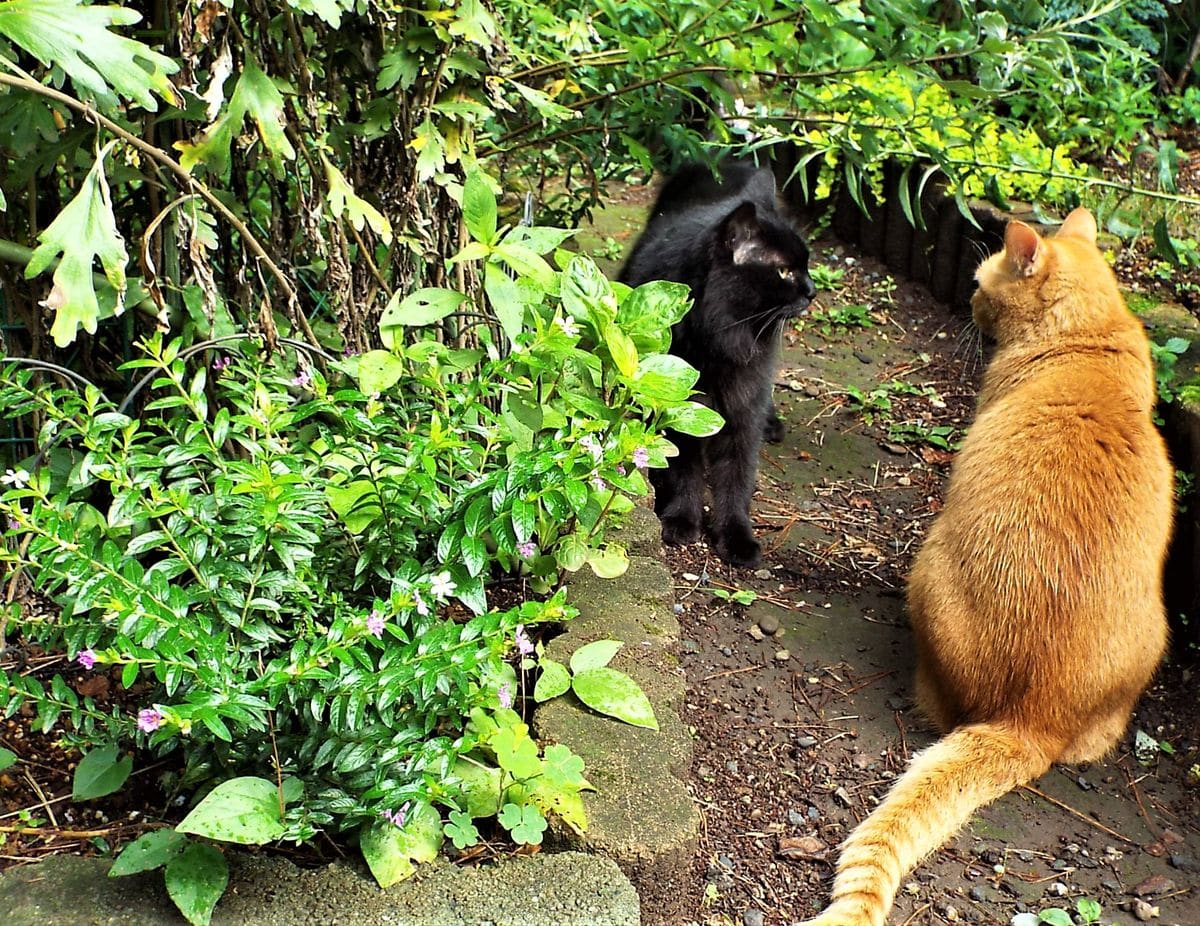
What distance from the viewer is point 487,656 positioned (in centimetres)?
186

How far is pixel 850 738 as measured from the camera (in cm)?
304

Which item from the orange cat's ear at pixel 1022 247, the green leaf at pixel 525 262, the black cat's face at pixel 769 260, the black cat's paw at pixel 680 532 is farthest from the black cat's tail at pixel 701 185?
the green leaf at pixel 525 262

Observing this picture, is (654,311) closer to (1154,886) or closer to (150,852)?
(150,852)

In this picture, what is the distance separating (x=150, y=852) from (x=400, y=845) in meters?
0.42

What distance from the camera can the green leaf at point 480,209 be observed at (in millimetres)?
2355

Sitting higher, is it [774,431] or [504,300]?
[504,300]

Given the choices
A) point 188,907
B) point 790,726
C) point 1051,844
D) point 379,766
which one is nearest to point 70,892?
point 188,907

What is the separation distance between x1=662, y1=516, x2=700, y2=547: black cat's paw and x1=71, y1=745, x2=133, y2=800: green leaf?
212 centimetres

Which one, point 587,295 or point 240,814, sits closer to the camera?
point 240,814

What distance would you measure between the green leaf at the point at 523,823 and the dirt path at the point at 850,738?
0.57 metres

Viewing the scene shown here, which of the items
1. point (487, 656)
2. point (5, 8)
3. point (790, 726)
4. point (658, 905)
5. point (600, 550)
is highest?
point (5, 8)

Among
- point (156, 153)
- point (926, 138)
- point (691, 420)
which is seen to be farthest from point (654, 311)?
point (926, 138)

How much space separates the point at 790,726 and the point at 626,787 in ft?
3.13

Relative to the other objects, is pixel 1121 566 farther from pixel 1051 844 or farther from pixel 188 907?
pixel 188 907
